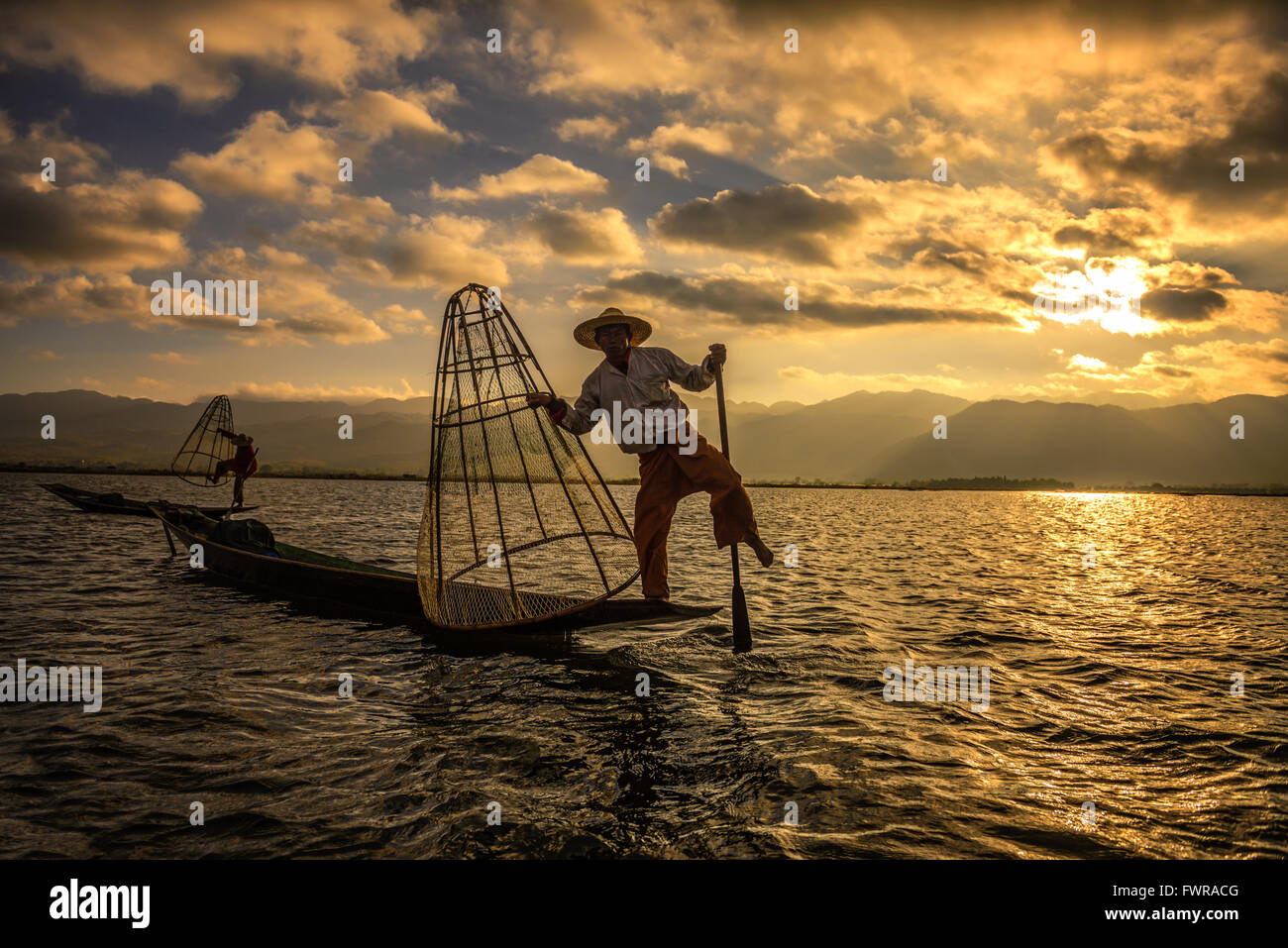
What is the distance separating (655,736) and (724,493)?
8.58ft

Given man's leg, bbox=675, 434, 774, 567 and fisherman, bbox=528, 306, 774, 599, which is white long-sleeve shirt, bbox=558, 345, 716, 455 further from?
man's leg, bbox=675, 434, 774, 567

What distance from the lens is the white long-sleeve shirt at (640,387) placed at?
7.06 meters

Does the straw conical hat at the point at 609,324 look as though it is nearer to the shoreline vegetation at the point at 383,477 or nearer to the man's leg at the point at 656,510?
the man's leg at the point at 656,510

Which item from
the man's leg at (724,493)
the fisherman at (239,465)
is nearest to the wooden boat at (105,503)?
the fisherman at (239,465)

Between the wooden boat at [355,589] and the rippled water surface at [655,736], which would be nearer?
the rippled water surface at [655,736]

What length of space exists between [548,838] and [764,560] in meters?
3.58

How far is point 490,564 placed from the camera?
9.89m

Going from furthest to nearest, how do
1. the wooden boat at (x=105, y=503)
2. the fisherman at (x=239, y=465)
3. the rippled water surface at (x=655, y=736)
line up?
the wooden boat at (x=105, y=503) → the fisherman at (x=239, y=465) → the rippled water surface at (x=655, y=736)

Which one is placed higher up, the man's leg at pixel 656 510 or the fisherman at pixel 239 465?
the fisherman at pixel 239 465

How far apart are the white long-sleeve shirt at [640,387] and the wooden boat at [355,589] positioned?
1.87 m

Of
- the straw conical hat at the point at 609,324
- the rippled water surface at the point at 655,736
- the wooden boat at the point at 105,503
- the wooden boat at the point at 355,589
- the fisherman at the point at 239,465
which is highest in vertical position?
the straw conical hat at the point at 609,324

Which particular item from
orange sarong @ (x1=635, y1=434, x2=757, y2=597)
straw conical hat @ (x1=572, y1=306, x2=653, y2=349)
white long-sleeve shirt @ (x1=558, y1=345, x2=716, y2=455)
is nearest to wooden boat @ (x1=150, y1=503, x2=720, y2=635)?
orange sarong @ (x1=635, y1=434, x2=757, y2=597)
